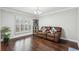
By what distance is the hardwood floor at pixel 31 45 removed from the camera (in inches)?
43.3

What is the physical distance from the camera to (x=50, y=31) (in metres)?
1.28

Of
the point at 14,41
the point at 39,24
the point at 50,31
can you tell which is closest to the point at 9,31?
the point at 14,41

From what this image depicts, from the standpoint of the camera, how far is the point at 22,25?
1237 mm

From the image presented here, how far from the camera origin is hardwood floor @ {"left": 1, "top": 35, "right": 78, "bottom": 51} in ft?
3.60

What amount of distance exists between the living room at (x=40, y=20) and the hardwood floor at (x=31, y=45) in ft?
0.14

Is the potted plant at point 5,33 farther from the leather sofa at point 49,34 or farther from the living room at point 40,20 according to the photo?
the leather sofa at point 49,34

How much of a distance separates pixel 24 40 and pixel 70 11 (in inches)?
36.6

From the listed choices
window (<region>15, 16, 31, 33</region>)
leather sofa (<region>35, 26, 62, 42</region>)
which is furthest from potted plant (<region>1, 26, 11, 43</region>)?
leather sofa (<region>35, 26, 62, 42</region>)

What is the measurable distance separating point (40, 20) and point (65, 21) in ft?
1.43

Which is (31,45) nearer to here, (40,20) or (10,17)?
(40,20)

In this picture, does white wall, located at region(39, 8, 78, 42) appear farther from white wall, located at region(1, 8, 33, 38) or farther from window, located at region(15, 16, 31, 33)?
white wall, located at region(1, 8, 33, 38)

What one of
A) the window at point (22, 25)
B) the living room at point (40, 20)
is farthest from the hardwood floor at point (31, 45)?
the window at point (22, 25)

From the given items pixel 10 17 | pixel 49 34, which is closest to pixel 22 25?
pixel 10 17

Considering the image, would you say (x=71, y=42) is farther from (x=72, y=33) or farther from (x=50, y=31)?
(x=50, y=31)
